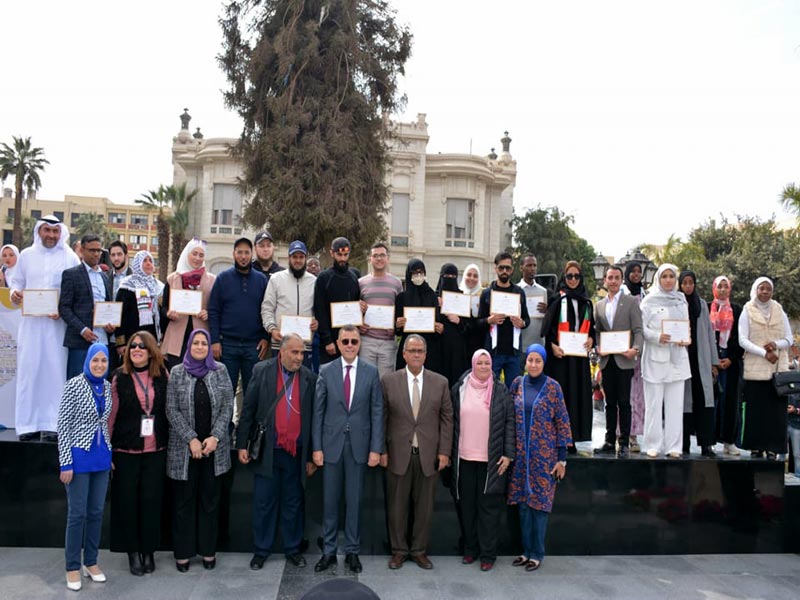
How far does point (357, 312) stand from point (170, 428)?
7.19 ft

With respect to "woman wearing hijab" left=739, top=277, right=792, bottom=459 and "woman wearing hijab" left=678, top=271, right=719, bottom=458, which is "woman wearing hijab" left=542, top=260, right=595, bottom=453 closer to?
"woman wearing hijab" left=678, top=271, right=719, bottom=458

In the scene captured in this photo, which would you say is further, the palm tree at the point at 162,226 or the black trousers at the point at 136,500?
the palm tree at the point at 162,226

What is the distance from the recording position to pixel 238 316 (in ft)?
21.1

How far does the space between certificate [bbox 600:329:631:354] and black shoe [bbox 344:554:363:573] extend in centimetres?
352

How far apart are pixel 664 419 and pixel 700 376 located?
26.7 inches

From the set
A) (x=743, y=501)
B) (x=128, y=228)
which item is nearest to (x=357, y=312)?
(x=743, y=501)

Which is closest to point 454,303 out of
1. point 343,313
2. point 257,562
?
point 343,313

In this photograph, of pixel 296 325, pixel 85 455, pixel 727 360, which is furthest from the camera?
pixel 727 360

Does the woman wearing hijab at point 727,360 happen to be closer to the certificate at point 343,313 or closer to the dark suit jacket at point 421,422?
the dark suit jacket at point 421,422

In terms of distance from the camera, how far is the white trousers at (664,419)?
6.85 meters

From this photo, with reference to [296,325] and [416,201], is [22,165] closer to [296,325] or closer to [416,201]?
[416,201]

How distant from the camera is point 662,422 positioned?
6934 millimetres

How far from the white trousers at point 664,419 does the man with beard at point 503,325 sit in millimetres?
1560

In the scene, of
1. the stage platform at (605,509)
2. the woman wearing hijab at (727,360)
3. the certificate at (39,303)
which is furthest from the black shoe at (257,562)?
the woman wearing hijab at (727,360)
